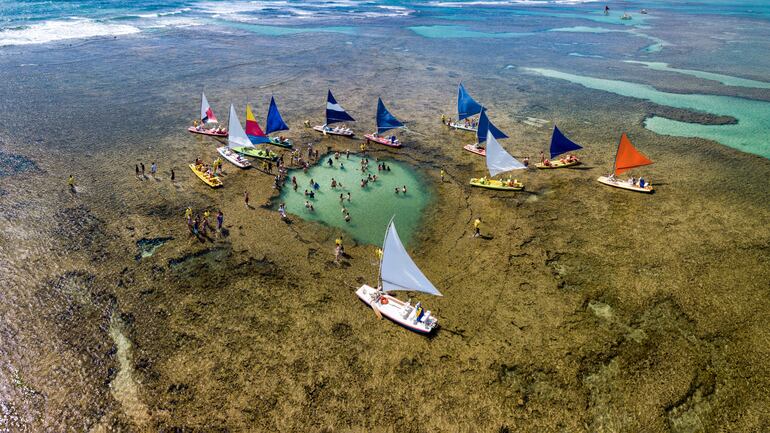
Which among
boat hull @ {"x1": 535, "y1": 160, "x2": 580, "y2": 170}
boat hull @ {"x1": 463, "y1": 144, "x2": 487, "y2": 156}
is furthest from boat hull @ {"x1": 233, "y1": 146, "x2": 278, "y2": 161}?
boat hull @ {"x1": 535, "y1": 160, "x2": 580, "y2": 170}

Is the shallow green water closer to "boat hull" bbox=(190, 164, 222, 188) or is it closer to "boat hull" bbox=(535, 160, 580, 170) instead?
"boat hull" bbox=(535, 160, 580, 170)

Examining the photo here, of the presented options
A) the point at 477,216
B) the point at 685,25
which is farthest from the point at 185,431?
the point at 685,25

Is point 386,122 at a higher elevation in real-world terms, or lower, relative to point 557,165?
higher

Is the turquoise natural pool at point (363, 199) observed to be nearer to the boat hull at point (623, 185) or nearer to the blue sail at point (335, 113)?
the blue sail at point (335, 113)

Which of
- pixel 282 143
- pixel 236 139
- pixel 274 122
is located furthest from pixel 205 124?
pixel 282 143

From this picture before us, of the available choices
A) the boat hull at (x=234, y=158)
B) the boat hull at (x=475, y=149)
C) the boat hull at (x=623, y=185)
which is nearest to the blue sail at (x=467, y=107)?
the boat hull at (x=475, y=149)

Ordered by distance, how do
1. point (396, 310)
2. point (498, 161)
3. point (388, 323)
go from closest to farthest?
1. point (388, 323)
2. point (396, 310)
3. point (498, 161)

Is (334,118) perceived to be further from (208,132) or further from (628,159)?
(628,159)

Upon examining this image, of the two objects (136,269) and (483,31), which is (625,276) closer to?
(136,269)
